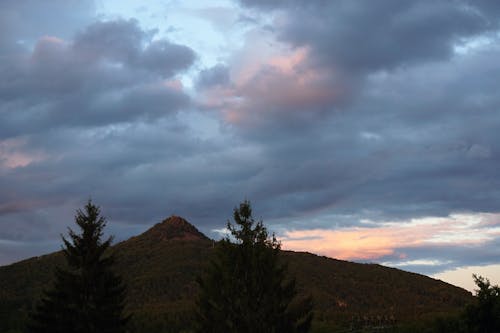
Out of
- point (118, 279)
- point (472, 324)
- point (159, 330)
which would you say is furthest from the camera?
point (159, 330)

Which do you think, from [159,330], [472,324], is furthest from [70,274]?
[159,330]

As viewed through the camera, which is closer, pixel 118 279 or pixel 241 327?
pixel 241 327

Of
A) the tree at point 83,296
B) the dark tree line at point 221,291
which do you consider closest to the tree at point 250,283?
the dark tree line at point 221,291

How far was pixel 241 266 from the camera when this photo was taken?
39.8 metres

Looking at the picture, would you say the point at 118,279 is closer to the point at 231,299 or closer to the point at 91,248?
the point at 91,248

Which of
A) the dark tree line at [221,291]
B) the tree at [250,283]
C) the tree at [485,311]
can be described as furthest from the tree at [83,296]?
the tree at [485,311]

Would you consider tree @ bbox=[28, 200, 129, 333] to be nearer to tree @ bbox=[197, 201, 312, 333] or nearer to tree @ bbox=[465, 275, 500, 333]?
tree @ bbox=[197, 201, 312, 333]

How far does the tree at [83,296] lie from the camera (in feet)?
139

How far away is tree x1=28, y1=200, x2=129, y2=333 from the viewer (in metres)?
42.5

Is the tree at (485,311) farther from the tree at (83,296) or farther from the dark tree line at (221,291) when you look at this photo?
the tree at (83,296)

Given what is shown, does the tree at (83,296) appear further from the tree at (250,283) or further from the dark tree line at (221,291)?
the tree at (250,283)

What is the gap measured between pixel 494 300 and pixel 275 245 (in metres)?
14.5

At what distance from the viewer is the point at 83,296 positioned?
142 ft

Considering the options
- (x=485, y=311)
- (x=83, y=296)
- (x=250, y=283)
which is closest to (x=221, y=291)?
(x=250, y=283)
